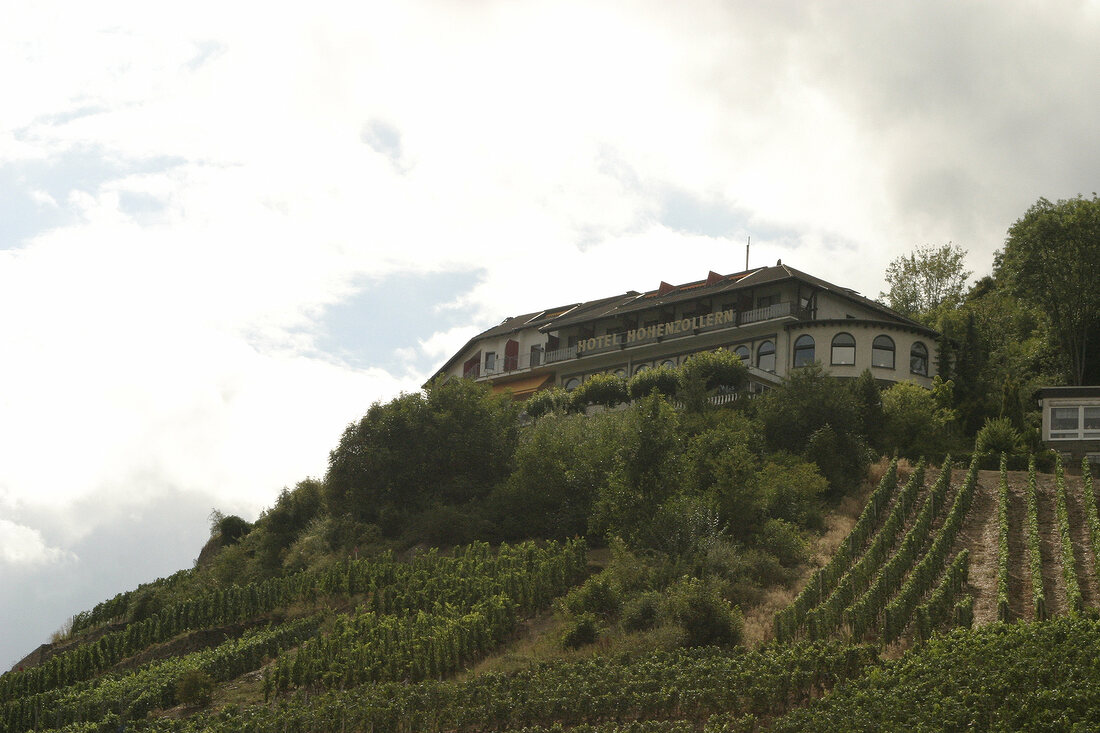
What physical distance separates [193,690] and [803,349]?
107 feet

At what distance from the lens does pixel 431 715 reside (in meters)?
24.7

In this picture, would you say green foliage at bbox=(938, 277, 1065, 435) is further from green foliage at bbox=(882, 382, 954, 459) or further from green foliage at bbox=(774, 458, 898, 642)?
green foliage at bbox=(774, 458, 898, 642)

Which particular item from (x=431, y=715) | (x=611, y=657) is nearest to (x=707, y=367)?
(x=611, y=657)

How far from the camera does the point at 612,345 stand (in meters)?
60.8

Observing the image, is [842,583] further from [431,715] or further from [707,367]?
[707,367]

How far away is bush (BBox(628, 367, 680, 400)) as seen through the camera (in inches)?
2034

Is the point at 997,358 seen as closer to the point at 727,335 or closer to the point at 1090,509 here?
the point at 727,335

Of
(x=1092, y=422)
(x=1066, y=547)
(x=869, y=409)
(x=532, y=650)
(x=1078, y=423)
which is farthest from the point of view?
(x=869, y=409)

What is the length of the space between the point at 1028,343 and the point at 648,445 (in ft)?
110

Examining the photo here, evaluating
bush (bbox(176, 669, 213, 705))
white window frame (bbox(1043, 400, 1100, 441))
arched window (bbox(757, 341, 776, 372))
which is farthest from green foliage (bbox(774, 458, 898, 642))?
bush (bbox(176, 669, 213, 705))

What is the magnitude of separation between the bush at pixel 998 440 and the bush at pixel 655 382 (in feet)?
41.4

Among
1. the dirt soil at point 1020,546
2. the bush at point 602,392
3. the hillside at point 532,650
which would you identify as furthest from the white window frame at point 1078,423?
the bush at point 602,392

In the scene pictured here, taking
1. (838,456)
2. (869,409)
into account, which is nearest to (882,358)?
(869,409)

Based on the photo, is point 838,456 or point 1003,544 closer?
point 1003,544
